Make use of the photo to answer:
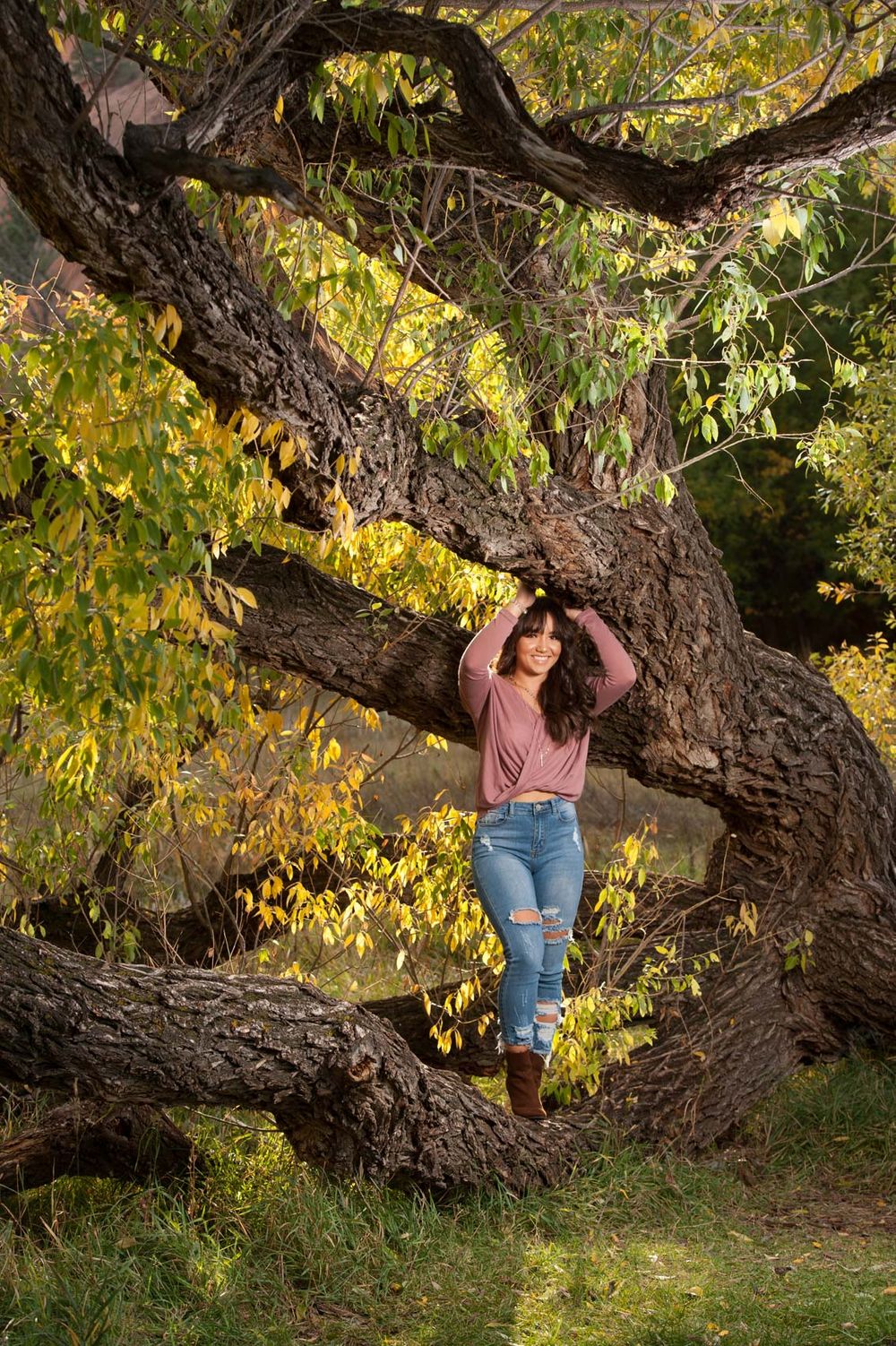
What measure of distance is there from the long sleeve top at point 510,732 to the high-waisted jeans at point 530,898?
0.26 ft

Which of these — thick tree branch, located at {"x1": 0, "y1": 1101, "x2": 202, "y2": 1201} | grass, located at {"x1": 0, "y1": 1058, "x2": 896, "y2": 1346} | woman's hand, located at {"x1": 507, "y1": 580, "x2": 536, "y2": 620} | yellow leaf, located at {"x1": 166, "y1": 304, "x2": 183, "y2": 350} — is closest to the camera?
yellow leaf, located at {"x1": 166, "y1": 304, "x2": 183, "y2": 350}

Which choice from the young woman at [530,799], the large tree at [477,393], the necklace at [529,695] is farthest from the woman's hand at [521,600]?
the necklace at [529,695]

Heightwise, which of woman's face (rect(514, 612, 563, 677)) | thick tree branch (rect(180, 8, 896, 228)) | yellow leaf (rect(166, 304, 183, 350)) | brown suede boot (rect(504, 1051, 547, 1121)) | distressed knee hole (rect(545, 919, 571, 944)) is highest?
thick tree branch (rect(180, 8, 896, 228))

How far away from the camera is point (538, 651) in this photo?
5.53 metres

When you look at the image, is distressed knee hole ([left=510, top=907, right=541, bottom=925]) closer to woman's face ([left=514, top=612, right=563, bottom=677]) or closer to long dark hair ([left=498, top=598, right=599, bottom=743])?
long dark hair ([left=498, top=598, right=599, bottom=743])

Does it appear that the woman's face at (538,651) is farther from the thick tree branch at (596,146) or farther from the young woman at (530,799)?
the thick tree branch at (596,146)

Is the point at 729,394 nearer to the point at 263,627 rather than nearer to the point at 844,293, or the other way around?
the point at 263,627

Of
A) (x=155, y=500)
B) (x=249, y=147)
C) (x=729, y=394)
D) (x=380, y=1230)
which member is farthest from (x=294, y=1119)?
(x=249, y=147)

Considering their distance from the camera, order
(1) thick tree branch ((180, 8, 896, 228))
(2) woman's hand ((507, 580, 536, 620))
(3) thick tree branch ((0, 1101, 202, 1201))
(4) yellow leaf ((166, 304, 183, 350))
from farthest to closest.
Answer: (2) woman's hand ((507, 580, 536, 620)), (3) thick tree branch ((0, 1101, 202, 1201)), (4) yellow leaf ((166, 304, 183, 350)), (1) thick tree branch ((180, 8, 896, 228))

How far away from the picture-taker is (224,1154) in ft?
17.0

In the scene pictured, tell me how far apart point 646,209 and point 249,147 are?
1.34 metres

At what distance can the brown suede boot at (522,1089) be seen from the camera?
5.45 meters

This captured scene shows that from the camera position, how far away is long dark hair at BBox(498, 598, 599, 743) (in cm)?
554

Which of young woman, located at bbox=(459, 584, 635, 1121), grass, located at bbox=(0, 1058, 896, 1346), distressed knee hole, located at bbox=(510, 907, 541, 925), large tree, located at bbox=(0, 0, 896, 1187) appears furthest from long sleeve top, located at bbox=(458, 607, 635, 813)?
grass, located at bbox=(0, 1058, 896, 1346)
